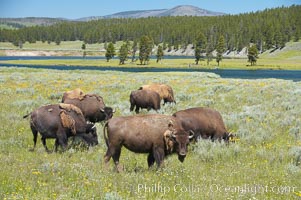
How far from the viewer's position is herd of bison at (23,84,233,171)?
8203 mm

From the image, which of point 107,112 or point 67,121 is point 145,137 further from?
point 107,112

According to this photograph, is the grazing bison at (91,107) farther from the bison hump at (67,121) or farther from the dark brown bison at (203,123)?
the dark brown bison at (203,123)

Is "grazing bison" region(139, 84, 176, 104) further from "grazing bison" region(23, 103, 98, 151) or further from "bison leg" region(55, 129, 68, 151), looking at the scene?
"bison leg" region(55, 129, 68, 151)

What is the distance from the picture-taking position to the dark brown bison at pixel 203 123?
1056cm

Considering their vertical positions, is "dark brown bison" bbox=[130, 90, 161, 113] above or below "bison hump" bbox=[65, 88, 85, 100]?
below

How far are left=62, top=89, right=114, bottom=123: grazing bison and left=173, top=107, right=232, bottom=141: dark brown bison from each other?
13.4 feet

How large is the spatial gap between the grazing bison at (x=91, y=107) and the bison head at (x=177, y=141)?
6042 mm

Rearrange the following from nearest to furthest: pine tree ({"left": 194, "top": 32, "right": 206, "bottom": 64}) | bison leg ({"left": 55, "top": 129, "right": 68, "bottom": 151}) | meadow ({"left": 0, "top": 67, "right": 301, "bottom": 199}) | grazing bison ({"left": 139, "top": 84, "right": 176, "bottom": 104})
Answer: meadow ({"left": 0, "top": 67, "right": 301, "bottom": 199}) < bison leg ({"left": 55, "top": 129, "right": 68, "bottom": 151}) < grazing bison ({"left": 139, "top": 84, "right": 176, "bottom": 104}) < pine tree ({"left": 194, "top": 32, "right": 206, "bottom": 64})

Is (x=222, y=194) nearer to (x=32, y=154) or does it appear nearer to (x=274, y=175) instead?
(x=274, y=175)

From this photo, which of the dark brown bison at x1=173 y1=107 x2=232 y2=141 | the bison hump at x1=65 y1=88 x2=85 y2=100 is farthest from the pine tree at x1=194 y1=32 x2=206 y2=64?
the dark brown bison at x1=173 y1=107 x2=232 y2=141

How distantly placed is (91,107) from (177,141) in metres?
6.53

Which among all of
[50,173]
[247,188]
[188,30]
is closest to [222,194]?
[247,188]

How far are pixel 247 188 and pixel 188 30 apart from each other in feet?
631

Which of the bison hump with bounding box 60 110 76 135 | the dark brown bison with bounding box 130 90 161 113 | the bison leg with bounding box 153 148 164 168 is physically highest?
the bison hump with bounding box 60 110 76 135
